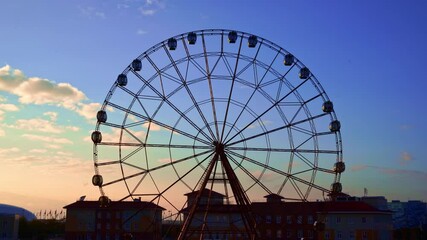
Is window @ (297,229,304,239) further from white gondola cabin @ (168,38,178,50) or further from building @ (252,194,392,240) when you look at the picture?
white gondola cabin @ (168,38,178,50)

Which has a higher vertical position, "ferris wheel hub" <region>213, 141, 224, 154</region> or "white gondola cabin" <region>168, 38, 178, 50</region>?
"white gondola cabin" <region>168, 38, 178, 50</region>

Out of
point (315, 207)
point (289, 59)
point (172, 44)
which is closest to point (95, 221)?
point (315, 207)

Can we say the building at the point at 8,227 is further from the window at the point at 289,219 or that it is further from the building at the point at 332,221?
the window at the point at 289,219

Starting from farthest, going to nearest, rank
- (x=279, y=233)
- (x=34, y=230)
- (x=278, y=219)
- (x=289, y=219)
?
(x=34, y=230) → (x=278, y=219) → (x=289, y=219) → (x=279, y=233)

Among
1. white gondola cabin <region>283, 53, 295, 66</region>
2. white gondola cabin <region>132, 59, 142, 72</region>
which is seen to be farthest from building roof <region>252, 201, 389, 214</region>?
white gondola cabin <region>132, 59, 142, 72</region>

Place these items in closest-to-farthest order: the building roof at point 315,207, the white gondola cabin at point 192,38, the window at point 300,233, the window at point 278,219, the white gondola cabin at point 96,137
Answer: the white gondola cabin at point 96,137, the white gondola cabin at point 192,38, the building roof at point 315,207, the window at point 300,233, the window at point 278,219

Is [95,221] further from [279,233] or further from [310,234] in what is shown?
[310,234]

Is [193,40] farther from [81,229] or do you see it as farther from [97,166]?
[81,229]

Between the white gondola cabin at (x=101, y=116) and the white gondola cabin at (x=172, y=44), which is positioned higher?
the white gondola cabin at (x=172, y=44)

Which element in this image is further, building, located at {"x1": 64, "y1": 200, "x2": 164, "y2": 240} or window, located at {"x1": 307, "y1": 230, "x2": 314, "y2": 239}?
building, located at {"x1": 64, "y1": 200, "x2": 164, "y2": 240}

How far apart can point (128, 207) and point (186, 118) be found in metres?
65.4

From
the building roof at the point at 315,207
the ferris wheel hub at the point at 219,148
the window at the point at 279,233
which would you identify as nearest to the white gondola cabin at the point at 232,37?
the ferris wheel hub at the point at 219,148

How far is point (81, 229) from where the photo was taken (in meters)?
106

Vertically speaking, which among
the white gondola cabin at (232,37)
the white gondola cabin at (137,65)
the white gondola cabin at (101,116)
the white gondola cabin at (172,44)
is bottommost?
the white gondola cabin at (101,116)
